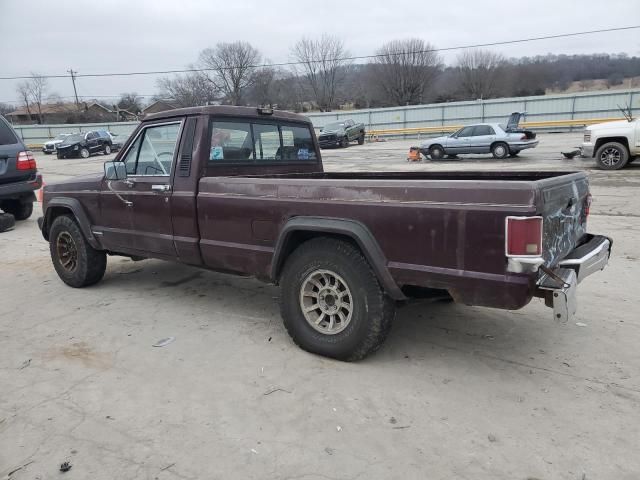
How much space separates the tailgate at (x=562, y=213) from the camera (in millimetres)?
2885

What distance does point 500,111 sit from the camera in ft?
120

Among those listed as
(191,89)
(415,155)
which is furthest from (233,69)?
(415,155)

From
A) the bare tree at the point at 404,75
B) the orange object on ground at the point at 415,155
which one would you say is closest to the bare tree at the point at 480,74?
the bare tree at the point at 404,75

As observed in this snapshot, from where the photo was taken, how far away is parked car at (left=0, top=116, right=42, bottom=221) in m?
9.10

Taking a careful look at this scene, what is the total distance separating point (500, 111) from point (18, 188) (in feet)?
113

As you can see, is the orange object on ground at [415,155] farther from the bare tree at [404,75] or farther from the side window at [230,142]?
the bare tree at [404,75]

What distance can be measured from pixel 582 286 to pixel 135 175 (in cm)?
471

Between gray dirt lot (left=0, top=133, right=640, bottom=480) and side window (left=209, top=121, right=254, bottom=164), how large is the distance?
149cm

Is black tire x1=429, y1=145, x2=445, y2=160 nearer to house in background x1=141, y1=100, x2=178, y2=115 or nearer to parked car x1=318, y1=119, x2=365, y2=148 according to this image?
parked car x1=318, y1=119, x2=365, y2=148

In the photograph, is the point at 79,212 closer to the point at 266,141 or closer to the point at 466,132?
the point at 266,141

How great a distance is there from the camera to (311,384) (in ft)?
11.0

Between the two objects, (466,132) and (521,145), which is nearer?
(521,145)

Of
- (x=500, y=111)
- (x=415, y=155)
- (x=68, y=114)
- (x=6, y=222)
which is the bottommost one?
(x=415, y=155)

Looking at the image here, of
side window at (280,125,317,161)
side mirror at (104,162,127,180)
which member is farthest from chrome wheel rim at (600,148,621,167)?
side mirror at (104,162,127,180)
